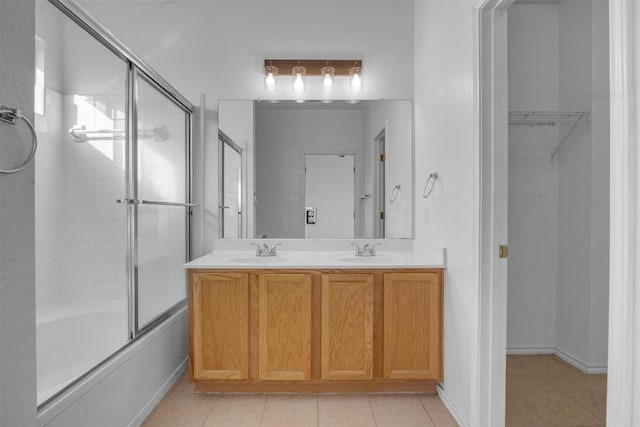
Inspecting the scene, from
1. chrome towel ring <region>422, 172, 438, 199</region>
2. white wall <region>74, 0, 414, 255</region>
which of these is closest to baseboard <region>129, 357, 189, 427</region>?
white wall <region>74, 0, 414, 255</region>

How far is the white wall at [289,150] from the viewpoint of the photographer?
294 centimetres

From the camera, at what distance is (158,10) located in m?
2.92

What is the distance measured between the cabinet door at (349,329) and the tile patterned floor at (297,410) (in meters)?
0.17

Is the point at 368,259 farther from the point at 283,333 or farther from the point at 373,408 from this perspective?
the point at 373,408

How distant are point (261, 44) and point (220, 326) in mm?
2073

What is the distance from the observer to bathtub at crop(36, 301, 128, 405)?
2225 millimetres

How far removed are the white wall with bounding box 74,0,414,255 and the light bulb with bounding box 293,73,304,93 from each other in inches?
3.0

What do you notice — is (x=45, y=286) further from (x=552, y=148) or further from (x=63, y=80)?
(x=552, y=148)

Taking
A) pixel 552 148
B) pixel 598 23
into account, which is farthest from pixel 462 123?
pixel 598 23

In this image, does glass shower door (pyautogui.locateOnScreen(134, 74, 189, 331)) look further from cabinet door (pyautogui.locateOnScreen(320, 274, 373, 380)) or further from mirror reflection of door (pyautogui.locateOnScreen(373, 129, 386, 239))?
mirror reflection of door (pyautogui.locateOnScreen(373, 129, 386, 239))

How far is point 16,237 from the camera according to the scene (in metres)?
1.01

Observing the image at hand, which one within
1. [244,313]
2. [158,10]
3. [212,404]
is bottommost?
[212,404]

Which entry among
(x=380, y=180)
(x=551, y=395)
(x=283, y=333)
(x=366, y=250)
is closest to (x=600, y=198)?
(x=551, y=395)

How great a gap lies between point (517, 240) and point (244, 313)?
2095 mm
